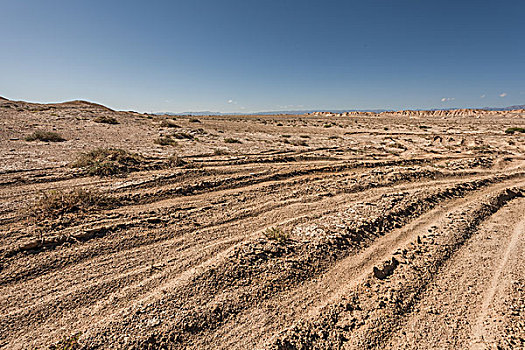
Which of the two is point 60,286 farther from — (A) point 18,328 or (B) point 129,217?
(B) point 129,217

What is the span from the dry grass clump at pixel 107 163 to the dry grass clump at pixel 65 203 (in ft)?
5.31

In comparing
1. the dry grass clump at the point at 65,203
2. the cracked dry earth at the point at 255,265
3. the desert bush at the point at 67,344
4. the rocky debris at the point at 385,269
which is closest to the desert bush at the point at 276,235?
the cracked dry earth at the point at 255,265

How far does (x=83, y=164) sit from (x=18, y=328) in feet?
18.7

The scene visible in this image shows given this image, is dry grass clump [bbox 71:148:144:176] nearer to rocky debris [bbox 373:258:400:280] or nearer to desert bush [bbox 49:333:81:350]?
desert bush [bbox 49:333:81:350]

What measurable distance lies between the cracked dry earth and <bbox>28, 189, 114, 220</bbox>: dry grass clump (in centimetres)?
11

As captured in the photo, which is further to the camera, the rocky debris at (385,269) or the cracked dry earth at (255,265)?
the rocky debris at (385,269)

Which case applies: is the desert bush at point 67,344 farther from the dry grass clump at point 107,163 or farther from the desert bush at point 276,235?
the dry grass clump at point 107,163

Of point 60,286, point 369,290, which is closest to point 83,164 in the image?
point 60,286

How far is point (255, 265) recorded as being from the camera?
362 cm

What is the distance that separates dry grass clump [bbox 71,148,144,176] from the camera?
6.76m

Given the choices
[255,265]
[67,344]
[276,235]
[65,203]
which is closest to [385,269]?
[276,235]

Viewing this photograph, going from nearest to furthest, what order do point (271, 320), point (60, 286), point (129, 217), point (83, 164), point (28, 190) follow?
1. point (271, 320)
2. point (60, 286)
3. point (129, 217)
4. point (28, 190)
5. point (83, 164)

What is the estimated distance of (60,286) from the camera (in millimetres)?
3117

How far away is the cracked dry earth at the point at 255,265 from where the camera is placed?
107 inches
